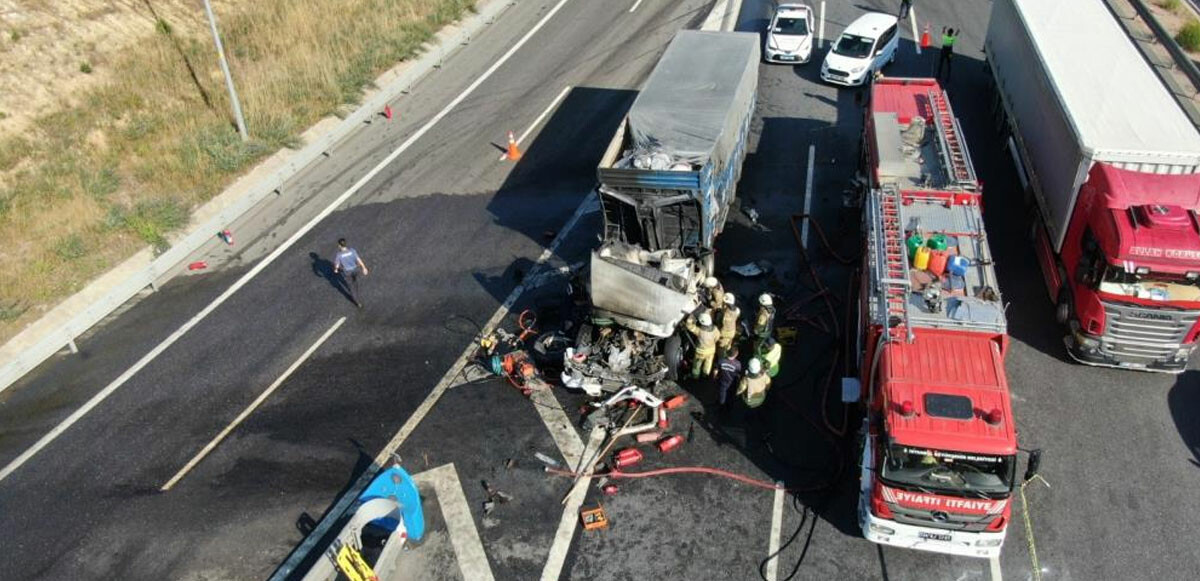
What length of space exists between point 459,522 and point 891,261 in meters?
8.67

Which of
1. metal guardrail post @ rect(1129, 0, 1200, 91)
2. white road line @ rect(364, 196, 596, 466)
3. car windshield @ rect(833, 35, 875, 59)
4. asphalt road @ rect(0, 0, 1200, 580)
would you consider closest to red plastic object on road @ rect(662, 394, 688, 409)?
asphalt road @ rect(0, 0, 1200, 580)

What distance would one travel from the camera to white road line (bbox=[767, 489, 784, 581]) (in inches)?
483

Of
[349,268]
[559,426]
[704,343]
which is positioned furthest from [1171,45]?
[349,268]

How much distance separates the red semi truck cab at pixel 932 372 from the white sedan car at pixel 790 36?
37.9 ft

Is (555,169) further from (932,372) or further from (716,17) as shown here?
(932,372)

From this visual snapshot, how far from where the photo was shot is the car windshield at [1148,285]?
14.0m

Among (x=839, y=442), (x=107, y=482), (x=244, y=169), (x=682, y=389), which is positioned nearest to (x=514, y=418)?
(x=682, y=389)

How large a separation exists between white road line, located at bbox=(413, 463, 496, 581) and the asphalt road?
0.62ft

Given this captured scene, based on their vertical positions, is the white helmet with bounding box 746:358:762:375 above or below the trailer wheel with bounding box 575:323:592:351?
above

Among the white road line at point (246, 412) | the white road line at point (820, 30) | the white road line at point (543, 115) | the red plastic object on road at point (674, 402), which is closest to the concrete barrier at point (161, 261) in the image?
the white road line at point (246, 412)

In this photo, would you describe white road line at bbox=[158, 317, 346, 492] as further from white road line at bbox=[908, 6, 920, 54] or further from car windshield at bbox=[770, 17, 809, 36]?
white road line at bbox=[908, 6, 920, 54]

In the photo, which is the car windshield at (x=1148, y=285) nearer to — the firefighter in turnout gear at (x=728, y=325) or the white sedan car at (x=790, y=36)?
the firefighter in turnout gear at (x=728, y=325)

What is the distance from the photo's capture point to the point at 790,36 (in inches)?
1088

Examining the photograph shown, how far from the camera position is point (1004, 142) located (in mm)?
22641
